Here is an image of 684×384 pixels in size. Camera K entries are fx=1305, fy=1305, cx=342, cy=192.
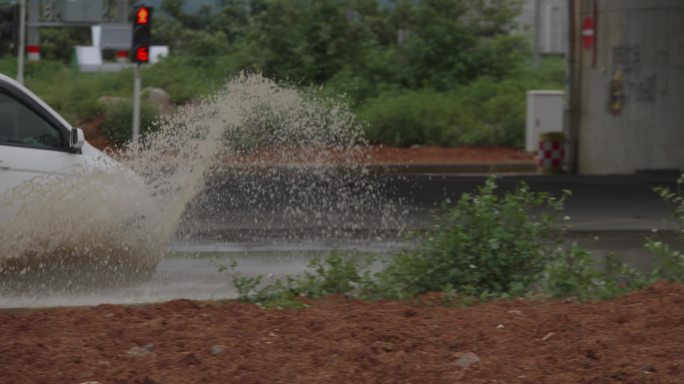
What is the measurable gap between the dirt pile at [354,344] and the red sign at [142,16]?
15.5 metres

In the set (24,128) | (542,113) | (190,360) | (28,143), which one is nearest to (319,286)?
(190,360)

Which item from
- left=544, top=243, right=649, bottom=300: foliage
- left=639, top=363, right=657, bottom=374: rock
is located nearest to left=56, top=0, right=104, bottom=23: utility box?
left=544, top=243, right=649, bottom=300: foliage

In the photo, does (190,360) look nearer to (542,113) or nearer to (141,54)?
(141,54)

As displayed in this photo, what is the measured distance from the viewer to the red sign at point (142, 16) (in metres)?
22.8

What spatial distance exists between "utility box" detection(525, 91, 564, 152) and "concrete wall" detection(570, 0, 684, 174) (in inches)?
134

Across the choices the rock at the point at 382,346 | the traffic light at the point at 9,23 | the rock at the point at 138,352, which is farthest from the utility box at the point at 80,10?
the rock at the point at 382,346

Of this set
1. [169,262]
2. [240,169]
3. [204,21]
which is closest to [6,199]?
[169,262]

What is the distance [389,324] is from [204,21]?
41696 millimetres

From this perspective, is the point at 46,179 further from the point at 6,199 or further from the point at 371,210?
the point at 371,210

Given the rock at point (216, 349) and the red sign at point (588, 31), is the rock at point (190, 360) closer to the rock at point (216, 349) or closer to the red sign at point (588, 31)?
the rock at point (216, 349)

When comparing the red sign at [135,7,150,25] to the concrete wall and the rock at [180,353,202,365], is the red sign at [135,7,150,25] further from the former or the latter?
the rock at [180,353,202,365]

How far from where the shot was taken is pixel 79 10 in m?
28.9

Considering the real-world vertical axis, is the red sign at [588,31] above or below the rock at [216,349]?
above

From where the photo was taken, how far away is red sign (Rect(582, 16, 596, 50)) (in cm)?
2436
